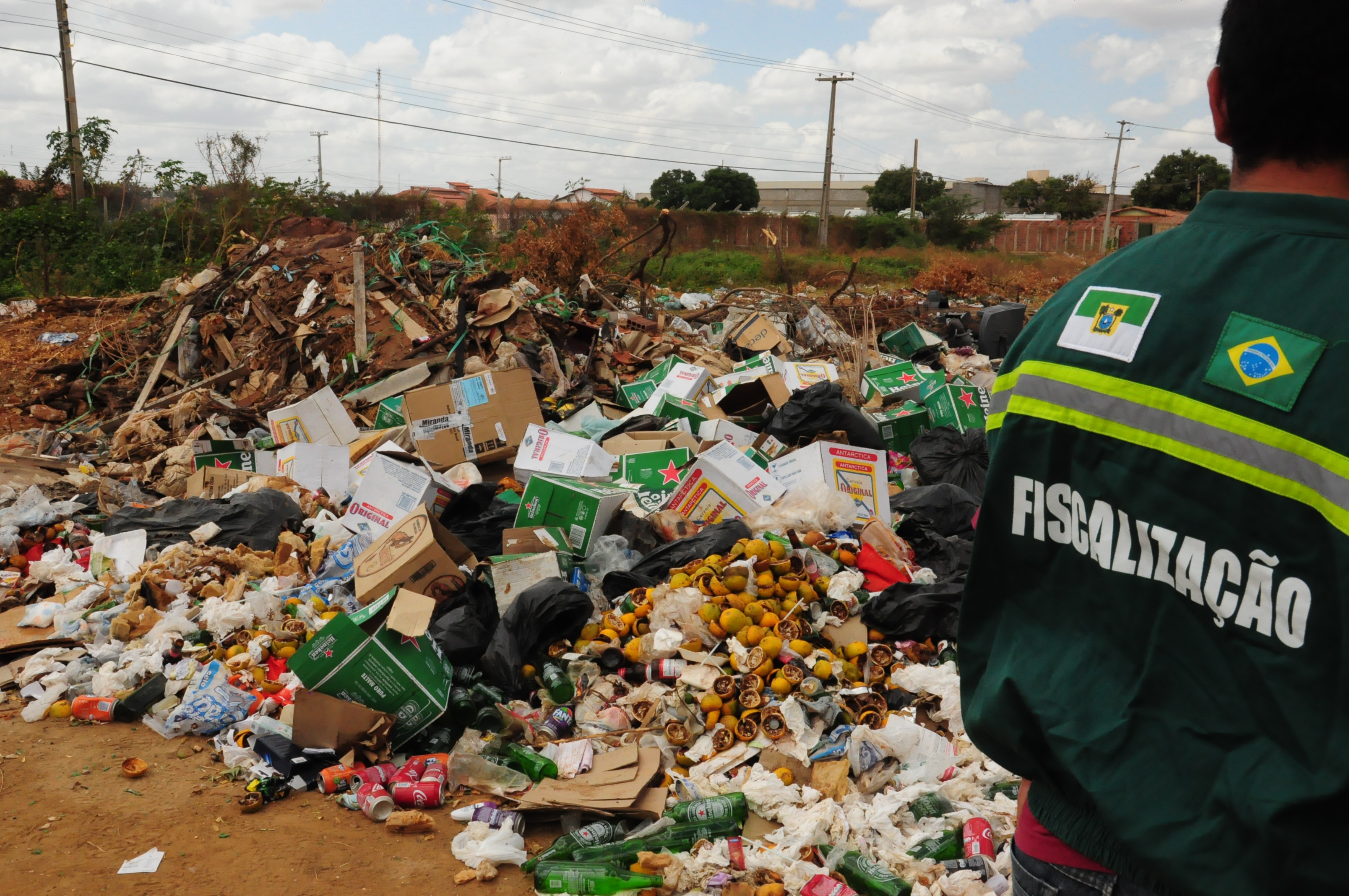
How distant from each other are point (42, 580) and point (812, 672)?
13.5 feet

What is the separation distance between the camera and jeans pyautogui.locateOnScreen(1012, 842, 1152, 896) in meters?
0.93

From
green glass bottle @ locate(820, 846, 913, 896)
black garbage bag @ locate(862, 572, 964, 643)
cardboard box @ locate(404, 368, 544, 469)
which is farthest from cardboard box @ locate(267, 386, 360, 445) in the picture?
green glass bottle @ locate(820, 846, 913, 896)

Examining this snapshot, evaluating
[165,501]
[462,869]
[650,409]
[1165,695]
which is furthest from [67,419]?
[1165,695]

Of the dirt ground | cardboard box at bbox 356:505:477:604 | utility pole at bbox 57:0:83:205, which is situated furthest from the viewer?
utility pole at bbox 57:0:83:205

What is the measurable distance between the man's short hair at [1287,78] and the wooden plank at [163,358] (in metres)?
8.25

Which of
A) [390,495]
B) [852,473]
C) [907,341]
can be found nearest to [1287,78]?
[852,473]

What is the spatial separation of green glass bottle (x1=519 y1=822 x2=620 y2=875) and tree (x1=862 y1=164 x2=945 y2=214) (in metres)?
41.4

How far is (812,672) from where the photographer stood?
358 centimetres

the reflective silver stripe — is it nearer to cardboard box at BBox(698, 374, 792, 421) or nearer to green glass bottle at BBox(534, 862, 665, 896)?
green glass bottle at BBox(534, 862, 665, 896)

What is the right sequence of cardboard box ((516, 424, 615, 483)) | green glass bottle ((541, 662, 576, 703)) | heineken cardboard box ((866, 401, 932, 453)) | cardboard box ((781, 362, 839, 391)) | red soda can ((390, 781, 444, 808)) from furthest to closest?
cardboard box ((781, 362, 839, 391)) → heineken cardboard box ((866, 401, 932, 453)) → cardboard box ((516, 424, 615, 483)) → green glass bottle ((541, 662, 576, 703)) → red soda can ((390, 781, 444, 808))

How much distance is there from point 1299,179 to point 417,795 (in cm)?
307

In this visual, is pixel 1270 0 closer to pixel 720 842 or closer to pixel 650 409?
pixel 720 842

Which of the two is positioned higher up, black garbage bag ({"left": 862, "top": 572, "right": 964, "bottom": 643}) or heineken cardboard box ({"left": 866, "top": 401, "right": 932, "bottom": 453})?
heineken cardboard box ({"left": 866, "top": 401, "right": 932, "bottom": 453})

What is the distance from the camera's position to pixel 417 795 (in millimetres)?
3178
